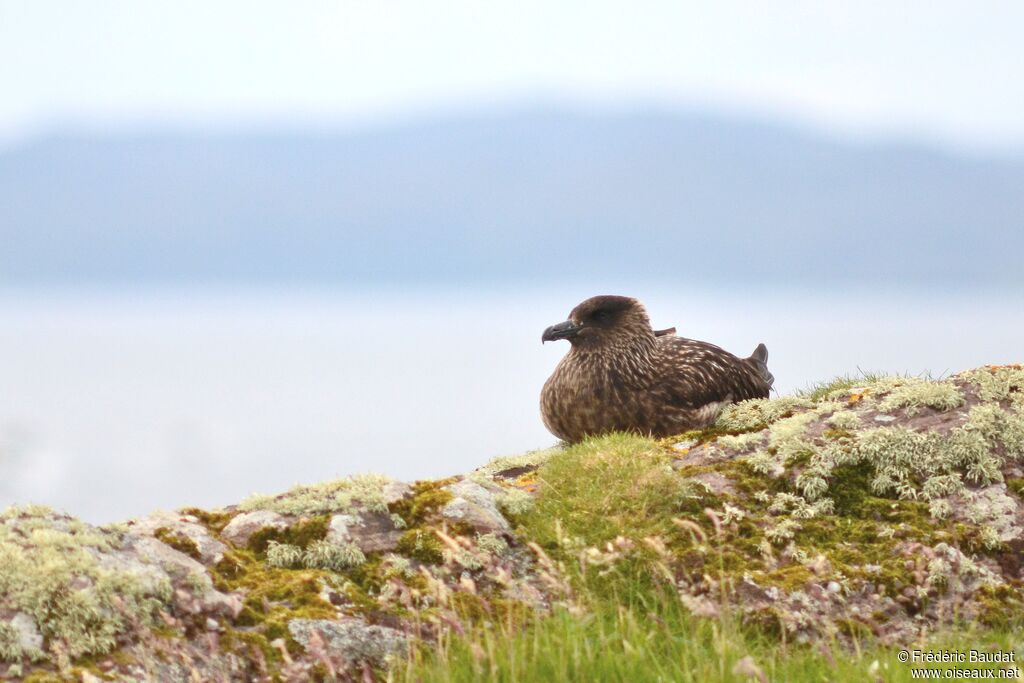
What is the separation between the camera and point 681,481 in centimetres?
757

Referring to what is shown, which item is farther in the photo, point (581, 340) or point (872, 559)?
point (581, 340)

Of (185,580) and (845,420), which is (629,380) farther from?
(185,580)

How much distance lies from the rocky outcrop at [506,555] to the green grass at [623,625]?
7 centimetres

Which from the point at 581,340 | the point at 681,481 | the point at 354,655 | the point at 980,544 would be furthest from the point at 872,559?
the point at 581,340

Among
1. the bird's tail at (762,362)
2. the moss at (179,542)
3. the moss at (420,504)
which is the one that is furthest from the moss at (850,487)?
the bird's tail at (762,362)

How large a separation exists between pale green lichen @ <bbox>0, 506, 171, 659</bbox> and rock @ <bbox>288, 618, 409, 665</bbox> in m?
0.73

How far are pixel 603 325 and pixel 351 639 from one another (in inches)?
260

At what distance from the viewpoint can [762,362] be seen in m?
13.8

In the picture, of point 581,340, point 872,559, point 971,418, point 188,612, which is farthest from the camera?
point 581,340

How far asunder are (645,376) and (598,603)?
5.55 metres

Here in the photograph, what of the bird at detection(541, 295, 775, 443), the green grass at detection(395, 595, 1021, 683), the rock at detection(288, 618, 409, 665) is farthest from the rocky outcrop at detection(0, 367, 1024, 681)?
the bird at detection(541, 295, 775, 443)

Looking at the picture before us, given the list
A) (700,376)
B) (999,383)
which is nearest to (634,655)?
(999,383)

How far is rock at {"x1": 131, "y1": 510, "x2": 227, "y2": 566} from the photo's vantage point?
6.49 metres

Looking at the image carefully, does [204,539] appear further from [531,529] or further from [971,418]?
[971,418]
